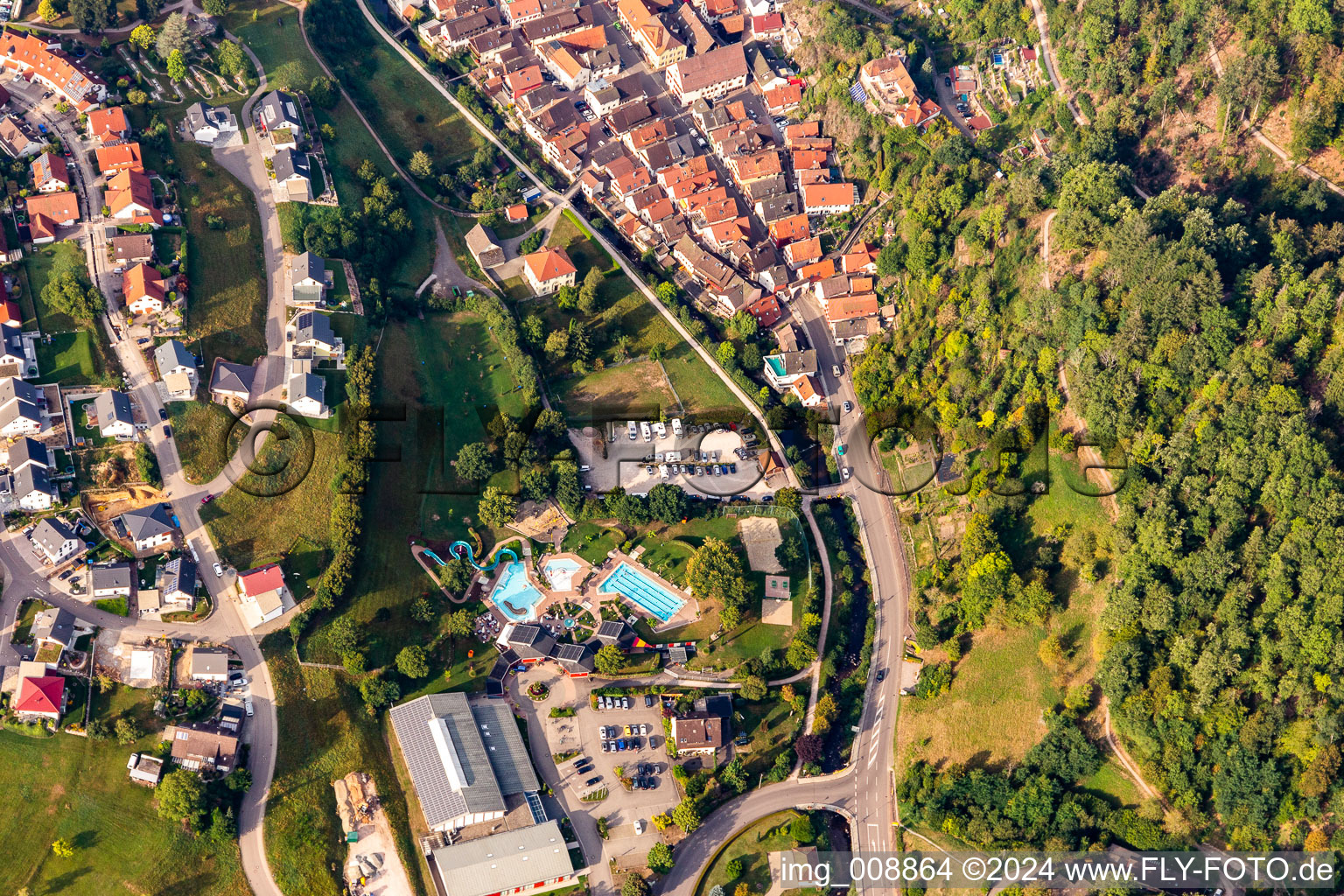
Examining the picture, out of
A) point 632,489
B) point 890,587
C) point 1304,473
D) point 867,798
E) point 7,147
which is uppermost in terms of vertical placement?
point 7,147

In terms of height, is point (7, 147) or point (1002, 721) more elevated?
point (7, 147)

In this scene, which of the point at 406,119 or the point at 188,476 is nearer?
the point at 188,476

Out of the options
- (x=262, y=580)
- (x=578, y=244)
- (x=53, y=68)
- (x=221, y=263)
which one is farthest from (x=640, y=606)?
(x=53, y=68)

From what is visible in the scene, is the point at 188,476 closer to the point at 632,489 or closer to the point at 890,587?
the point at 632,489

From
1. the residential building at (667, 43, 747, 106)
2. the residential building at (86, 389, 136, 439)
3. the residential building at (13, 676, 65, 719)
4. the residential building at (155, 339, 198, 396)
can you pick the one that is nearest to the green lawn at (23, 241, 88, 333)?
the residential building at (155, 339, 198, 396)

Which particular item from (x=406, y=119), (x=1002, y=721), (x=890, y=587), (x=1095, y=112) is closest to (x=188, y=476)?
(x=406, y=119)


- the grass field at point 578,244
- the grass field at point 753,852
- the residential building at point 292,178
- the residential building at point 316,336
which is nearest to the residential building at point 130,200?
the residential building at point 292,178

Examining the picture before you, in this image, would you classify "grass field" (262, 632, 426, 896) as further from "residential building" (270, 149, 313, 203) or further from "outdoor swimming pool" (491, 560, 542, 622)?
"residential building" (270, 149, 313, 203)

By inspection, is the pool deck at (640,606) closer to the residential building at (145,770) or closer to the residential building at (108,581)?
the residential building at (145,770)

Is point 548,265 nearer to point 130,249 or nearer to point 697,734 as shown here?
point 130,249
